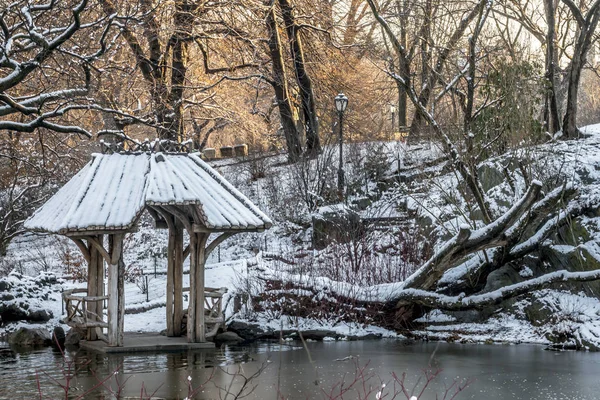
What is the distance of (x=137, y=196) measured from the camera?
13.9 m

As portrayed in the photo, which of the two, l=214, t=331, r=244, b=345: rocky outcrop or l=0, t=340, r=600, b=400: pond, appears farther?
l=214, t=331, r=244, b=345: rocky outcrop

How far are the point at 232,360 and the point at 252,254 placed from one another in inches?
424

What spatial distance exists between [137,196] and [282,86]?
1300cm

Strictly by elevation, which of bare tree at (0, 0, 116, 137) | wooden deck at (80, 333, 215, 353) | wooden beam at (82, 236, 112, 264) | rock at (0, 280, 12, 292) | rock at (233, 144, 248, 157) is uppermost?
rock at (233, 144, 248, 157)

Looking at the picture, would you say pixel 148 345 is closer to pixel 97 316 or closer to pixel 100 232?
pixel 97 316

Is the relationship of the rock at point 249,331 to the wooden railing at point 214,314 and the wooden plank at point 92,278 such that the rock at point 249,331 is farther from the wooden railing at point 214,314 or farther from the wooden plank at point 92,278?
the wooden plank at point 92,278

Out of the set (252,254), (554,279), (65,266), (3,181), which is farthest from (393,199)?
(3,181)

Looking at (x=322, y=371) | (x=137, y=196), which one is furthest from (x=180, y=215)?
(x=322, y=371)

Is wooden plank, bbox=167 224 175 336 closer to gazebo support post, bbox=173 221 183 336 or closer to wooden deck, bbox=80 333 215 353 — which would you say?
gazebo support post, bbox=173 221 183 336

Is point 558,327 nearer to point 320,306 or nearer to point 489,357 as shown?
point 489,357

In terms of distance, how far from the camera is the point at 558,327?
15281 millimetres

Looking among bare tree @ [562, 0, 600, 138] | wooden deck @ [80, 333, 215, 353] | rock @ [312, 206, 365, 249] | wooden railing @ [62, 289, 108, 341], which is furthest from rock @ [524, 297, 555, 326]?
wooden railing @ [62, 289, 108, 341]

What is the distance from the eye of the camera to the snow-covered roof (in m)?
13.3

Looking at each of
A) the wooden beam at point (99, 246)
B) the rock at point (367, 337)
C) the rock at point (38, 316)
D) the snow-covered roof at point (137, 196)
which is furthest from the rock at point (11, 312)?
the rock at point (367, 337)
